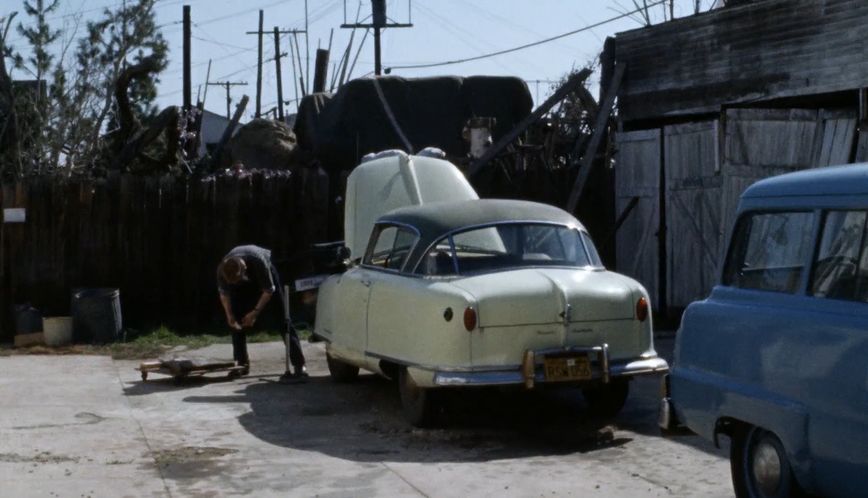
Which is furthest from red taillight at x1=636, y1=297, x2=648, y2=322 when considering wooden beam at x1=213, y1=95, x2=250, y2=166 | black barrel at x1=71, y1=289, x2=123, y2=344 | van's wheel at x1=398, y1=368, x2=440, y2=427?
wooden beam at x1=213, y1=95, x2=250, y2=166

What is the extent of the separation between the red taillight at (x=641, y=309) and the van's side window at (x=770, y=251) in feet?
9.31

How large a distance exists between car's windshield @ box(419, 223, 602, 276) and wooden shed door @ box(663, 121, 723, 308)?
5.29 m

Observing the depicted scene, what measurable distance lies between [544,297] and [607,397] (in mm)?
1409

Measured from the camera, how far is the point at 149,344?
1670cm

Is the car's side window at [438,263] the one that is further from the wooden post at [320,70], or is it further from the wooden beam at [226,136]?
the wooden post at [320,70]

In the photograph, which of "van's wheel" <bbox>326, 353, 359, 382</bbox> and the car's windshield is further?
"van's wheel" <bbox>326, 353, 359, 382</bbox>

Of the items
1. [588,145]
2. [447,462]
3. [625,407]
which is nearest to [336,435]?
[447,462]

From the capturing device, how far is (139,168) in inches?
908

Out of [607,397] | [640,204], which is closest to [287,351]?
[607,397]

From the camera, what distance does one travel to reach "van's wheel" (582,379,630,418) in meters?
11.2

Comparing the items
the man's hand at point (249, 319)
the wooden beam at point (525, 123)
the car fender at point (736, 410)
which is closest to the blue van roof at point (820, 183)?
the car fender at point (736, 410)

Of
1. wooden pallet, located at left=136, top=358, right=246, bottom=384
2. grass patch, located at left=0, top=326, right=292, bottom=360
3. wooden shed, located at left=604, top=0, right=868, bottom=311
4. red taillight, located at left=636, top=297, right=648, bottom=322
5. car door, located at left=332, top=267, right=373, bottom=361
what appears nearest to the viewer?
red taillight, located at left=636, top=297, right=648, bottom=322

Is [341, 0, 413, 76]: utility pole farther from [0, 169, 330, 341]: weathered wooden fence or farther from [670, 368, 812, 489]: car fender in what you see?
[670, 368, 812, 489]: car fender

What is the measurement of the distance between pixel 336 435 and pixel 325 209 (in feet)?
25.6
